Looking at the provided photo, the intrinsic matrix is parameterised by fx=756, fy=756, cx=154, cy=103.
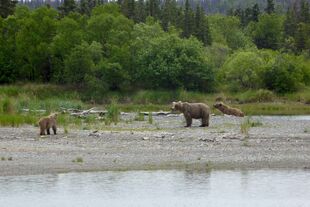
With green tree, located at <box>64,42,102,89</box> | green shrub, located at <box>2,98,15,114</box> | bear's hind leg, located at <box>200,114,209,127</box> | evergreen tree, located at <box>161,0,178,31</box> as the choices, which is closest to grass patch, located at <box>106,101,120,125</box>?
bear's hind leg, located at <box>200,114,209,127</box>

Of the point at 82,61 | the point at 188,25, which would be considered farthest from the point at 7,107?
the point at 188,25

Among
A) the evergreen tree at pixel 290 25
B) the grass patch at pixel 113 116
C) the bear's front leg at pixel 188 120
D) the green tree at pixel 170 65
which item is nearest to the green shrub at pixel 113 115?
the grass patch at pixel 113 116

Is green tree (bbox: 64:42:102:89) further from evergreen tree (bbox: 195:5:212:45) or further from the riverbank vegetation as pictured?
evergreen tree (bbox: 195:5:212:45)

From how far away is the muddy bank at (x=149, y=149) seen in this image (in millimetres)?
25141

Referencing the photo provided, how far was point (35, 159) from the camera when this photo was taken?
2562cm

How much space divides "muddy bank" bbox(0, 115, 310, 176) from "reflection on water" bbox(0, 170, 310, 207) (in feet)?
3.32

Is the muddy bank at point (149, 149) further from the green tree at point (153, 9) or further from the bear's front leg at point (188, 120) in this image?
the green tree at point (153, 9)

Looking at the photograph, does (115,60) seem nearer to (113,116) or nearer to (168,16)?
(113,116)

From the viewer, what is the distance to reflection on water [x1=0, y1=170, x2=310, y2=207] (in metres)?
20.5

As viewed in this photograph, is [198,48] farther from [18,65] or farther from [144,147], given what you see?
[144,147]

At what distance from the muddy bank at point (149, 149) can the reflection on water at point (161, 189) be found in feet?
3.32

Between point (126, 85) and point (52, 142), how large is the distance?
4199 centimetres

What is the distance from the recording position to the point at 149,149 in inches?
1103

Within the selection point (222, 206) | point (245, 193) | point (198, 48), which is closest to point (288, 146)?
point (245, 193)
